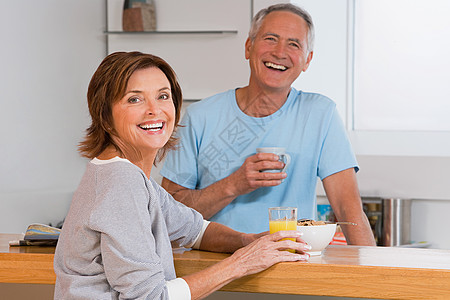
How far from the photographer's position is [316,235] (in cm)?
134

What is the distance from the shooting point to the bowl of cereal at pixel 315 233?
1.33 m

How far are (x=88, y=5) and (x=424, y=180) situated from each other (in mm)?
1710

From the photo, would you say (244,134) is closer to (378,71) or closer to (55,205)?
(55,205)

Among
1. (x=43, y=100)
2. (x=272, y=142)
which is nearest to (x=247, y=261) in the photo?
(x=272, y=142)

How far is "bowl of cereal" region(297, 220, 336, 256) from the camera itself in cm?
133

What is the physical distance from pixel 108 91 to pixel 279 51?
A: 31.2 inches

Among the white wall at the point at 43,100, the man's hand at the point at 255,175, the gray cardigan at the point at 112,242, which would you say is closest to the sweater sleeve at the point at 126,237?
the gray cardigan at the point at 112,242

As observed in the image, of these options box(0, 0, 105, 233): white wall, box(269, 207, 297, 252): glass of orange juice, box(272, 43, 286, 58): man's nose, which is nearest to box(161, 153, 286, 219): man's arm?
box(272, 43, 286, 58): man's nose

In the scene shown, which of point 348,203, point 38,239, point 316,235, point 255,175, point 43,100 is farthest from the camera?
point 43,100

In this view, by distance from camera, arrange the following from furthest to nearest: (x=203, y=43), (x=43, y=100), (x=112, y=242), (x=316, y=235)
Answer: (x=203, y=43) → (x=43, y=100) → (x=316, y=235) → (x=112, y=242)

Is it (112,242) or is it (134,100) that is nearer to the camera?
(112,242)

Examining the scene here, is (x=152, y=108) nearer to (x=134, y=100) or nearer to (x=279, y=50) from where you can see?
(x=134, y=100)

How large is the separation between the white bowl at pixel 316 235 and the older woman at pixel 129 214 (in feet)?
0.11

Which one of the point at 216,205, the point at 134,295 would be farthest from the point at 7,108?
the point at 134,295
